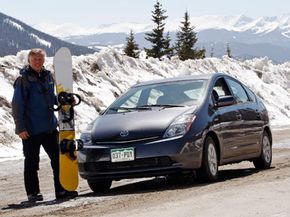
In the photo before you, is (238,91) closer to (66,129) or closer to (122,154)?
(122,154)

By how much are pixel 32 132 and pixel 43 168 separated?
16.2 ft

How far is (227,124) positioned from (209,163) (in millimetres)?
922

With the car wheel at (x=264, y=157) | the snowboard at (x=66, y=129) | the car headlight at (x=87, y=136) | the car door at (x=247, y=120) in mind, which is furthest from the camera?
the car wheel at (x=264, y=157)

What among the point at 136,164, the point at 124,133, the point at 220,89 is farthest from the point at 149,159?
the point at 220,89

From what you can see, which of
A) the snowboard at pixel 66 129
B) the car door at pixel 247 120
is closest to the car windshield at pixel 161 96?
the snowboard at pixel 66 129

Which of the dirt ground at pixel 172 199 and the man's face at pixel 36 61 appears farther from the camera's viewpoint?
the man's face at pixel 36 61

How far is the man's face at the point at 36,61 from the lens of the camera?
8.90 meters

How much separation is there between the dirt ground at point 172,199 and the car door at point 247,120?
41 cm

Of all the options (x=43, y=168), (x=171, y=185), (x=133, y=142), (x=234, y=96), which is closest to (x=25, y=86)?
(x=133, y=142)

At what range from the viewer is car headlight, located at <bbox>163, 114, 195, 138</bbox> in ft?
29.6

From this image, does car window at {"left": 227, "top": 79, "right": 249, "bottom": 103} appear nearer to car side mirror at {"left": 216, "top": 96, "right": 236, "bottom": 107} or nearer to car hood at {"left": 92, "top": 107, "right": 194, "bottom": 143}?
car side mirror at {"left": 216, "top": 96, "right": 236, "bottom": 107}

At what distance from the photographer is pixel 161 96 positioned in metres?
10.0

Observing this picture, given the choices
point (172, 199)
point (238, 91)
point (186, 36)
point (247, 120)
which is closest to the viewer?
point (172, 199)

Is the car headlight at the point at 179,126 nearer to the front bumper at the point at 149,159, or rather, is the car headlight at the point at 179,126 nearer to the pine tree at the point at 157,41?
the front bumper at the point at 149,159
